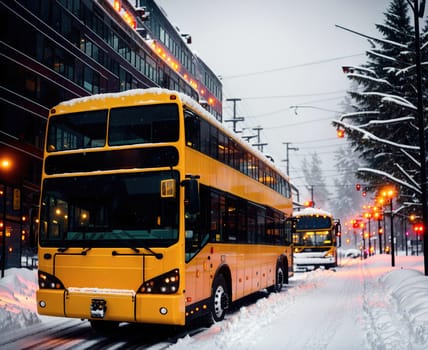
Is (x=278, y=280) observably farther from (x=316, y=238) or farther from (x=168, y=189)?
(x=316, y=238)

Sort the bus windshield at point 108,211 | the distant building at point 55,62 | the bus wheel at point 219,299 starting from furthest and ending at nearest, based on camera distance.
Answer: the distant building at point 55,62 < the bus wheel at point 219,299 < the bus windshield at point 108,211

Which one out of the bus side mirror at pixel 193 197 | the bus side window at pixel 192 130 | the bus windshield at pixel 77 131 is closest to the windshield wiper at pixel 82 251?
the bus windshield at pixel 77 131

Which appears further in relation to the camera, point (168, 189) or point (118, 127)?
point (118, 127)

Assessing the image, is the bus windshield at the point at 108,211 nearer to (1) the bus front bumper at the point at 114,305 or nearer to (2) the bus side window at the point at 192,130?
(1) the bus front bumper at the point at 114,305

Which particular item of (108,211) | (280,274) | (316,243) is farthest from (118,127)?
(316,243)

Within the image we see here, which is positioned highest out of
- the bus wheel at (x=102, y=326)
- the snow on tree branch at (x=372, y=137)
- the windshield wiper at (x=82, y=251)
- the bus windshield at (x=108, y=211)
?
the snow on tree branch at (x=372, y=137)

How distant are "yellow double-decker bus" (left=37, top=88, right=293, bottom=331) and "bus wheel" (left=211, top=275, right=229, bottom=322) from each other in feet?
0.41

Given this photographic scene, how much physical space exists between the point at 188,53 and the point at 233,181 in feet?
185

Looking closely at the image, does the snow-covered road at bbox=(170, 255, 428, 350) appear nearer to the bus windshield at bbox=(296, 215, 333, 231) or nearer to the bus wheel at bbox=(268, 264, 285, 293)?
the bus wheel at bbox=(268, 264, 285, 293)

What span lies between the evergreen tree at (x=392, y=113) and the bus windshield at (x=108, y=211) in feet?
38.4

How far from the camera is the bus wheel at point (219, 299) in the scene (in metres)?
11.1

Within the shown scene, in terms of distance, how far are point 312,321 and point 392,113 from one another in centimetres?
2386

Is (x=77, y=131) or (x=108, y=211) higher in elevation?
(x=77, y=131)

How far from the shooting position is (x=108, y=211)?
9.20m
